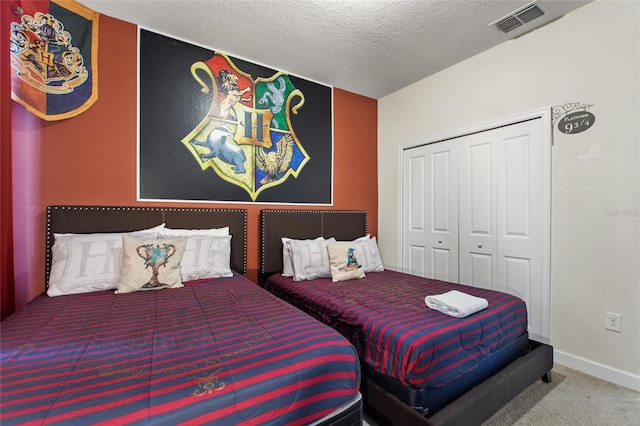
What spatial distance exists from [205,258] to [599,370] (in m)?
3.13

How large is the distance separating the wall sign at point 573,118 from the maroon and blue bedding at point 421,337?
4.75 ft

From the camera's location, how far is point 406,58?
292 centimetres

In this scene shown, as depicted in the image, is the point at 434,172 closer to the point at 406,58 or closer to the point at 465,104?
the point at 465,104

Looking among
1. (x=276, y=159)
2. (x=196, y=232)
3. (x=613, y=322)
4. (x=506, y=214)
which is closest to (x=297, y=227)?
(x=276, y=159)

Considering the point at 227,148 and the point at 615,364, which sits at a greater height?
the point at 227,148

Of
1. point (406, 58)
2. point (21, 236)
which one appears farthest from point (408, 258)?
point (21, 236)

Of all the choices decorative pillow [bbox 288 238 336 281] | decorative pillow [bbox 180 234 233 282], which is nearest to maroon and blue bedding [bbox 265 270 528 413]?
decorative pillow [bbox 288 238 336 281]

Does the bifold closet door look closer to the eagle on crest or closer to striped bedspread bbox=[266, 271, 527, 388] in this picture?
striped bedspread bbox=[266, 271, 527, 388]

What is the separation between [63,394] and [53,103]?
222 cm

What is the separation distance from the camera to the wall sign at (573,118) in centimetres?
219

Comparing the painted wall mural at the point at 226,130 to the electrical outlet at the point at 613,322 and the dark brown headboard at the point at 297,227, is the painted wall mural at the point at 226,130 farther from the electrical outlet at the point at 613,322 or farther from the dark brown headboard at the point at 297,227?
the electrical outlet at the point at 613,322

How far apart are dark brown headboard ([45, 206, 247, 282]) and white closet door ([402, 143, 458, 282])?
2.03m

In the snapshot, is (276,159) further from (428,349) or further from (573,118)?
(573,118)

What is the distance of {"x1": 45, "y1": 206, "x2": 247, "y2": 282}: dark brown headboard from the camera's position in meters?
2.13
